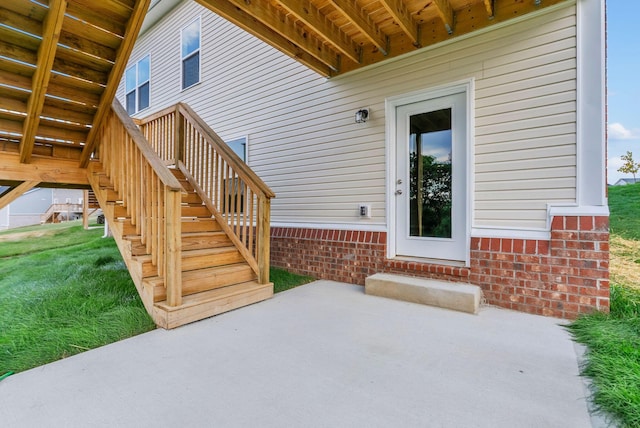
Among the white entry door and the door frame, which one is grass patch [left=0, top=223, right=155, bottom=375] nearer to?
the door frame

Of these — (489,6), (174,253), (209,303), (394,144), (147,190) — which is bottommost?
(209,303)

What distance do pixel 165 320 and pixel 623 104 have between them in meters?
14.6

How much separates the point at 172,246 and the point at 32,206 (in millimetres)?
20357

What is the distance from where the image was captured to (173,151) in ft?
15.3

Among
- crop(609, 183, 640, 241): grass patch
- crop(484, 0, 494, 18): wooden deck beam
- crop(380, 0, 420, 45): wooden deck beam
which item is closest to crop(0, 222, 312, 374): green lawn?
crop(380, 0, 420, 45): wooden deck beam

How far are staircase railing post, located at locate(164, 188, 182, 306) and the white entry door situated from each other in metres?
2.47

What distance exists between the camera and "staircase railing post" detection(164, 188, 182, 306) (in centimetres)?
253

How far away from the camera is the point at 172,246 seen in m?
2.54

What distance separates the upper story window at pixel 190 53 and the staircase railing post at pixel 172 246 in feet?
17.0

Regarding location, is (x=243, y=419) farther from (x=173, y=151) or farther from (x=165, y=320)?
(x=173, y=151)

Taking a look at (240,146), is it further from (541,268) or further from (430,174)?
(541,268)

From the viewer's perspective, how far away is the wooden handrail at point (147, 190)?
254 centimetres

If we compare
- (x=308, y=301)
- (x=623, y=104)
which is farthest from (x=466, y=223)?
(x=623, y=104)

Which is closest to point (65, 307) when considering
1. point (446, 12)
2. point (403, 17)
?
point (403, 17)
